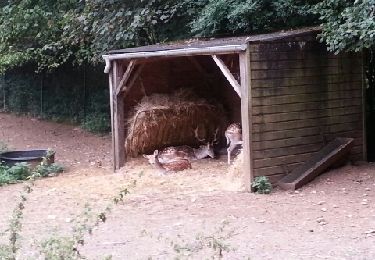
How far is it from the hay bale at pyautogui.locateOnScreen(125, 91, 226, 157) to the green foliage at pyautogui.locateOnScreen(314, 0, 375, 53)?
11.3ft

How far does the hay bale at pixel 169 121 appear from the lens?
11.1 meters

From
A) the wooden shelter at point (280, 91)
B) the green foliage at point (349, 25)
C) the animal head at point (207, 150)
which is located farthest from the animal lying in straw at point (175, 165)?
the green foliage at point (349, 25)

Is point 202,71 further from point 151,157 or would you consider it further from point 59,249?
point 59,249

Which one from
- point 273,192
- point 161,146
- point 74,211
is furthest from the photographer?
point 161,146

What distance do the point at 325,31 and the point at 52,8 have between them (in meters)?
8.55

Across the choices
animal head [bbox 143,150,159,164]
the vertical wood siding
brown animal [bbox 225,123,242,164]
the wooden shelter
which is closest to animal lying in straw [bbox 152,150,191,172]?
animal head [bbox 143,150,159,164]

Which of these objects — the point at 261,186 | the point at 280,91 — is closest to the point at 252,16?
the point at 280,91

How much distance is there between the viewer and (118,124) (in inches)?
428

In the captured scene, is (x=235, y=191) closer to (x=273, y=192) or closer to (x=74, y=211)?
(x=273, y=192)

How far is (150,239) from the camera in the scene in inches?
238

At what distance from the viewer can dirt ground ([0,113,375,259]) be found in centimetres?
554

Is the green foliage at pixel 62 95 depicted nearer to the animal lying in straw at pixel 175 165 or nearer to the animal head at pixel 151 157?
the animal head at pixel 151 157

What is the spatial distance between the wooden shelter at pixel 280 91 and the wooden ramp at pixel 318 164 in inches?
3.7

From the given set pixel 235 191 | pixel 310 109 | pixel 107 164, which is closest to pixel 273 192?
pixel 235 191
